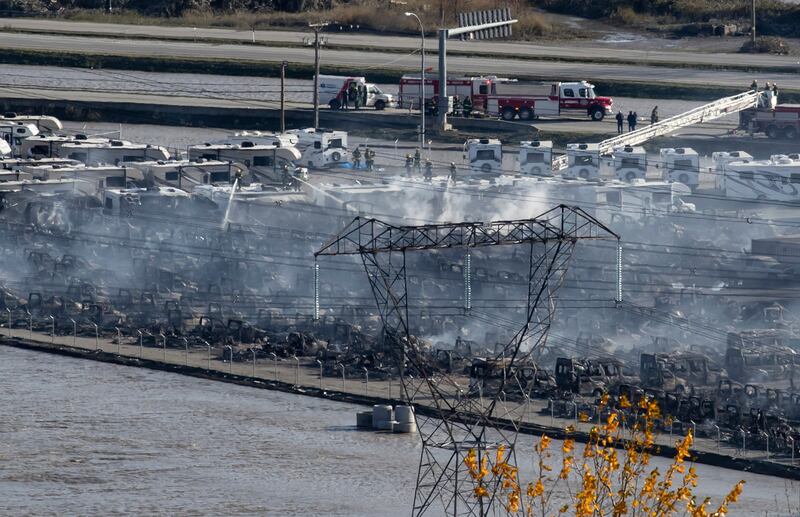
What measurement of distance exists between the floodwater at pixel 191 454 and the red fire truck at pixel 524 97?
62.5 feet

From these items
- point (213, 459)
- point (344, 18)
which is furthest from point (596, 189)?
point (344, 18)

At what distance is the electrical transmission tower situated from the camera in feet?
48.5

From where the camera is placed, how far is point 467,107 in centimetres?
4256

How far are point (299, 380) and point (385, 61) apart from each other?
25735 mm

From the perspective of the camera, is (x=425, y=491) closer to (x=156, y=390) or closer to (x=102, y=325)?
(x=156, y=390)

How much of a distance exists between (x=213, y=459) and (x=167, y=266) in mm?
11126

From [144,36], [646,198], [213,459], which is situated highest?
[144,36]

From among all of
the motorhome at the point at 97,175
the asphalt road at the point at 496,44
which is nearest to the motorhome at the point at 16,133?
the motorhome at the point at 97,175

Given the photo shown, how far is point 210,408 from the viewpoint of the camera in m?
23.0

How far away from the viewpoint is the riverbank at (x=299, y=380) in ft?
65.5

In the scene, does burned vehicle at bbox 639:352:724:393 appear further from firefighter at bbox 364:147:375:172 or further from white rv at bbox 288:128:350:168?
white rv at bbox 288:128:350:168

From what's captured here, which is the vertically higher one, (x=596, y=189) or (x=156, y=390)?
(x=596, y=189)

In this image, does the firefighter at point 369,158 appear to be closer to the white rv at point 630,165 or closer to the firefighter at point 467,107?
the firefighter at point 467,107

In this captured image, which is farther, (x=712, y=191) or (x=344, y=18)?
(x=344, y=18)
